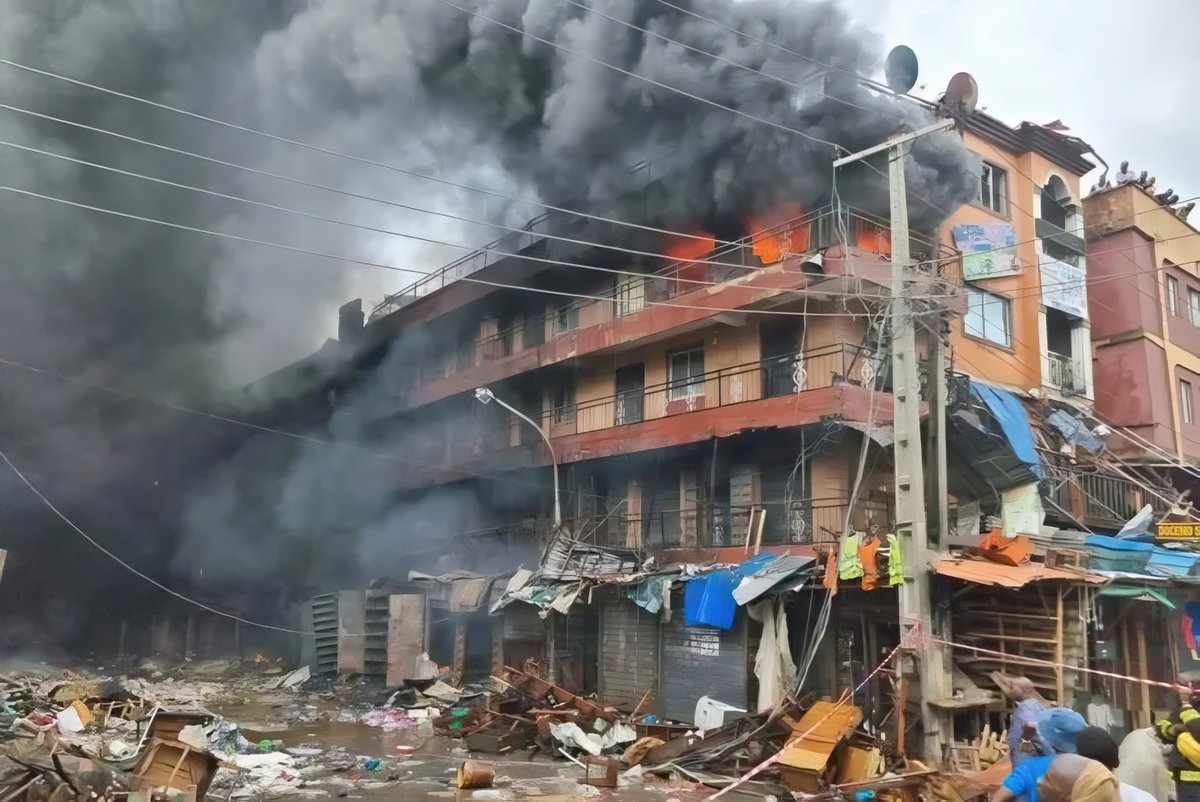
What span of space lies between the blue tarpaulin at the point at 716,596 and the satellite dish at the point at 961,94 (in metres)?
11.7

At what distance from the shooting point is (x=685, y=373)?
21734 millimetres

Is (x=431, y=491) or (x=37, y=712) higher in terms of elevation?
(x=431, y=491)

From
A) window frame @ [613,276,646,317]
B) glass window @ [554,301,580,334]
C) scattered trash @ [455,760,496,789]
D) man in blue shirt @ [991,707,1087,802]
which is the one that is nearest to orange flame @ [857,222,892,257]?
window frame @ [613,276,646,317]

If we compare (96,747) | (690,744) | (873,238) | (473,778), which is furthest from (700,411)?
(96,747)

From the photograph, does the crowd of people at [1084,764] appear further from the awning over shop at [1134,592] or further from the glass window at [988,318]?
the glass window at [988,318]

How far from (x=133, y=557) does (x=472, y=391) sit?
1269 centimetres

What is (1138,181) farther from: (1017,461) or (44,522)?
(44,522)

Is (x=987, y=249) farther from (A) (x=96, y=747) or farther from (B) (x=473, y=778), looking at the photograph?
(A) (x=96, y=747)

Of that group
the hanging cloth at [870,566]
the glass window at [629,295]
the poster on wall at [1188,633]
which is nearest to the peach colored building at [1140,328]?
the poster on wall at [1188,633]

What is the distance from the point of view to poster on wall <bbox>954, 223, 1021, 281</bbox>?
68.2 feet

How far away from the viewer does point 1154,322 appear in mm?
24234

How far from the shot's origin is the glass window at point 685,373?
2120cm

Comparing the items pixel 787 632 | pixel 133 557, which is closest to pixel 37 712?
pixel 787 632

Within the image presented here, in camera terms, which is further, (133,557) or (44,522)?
(133,557)
